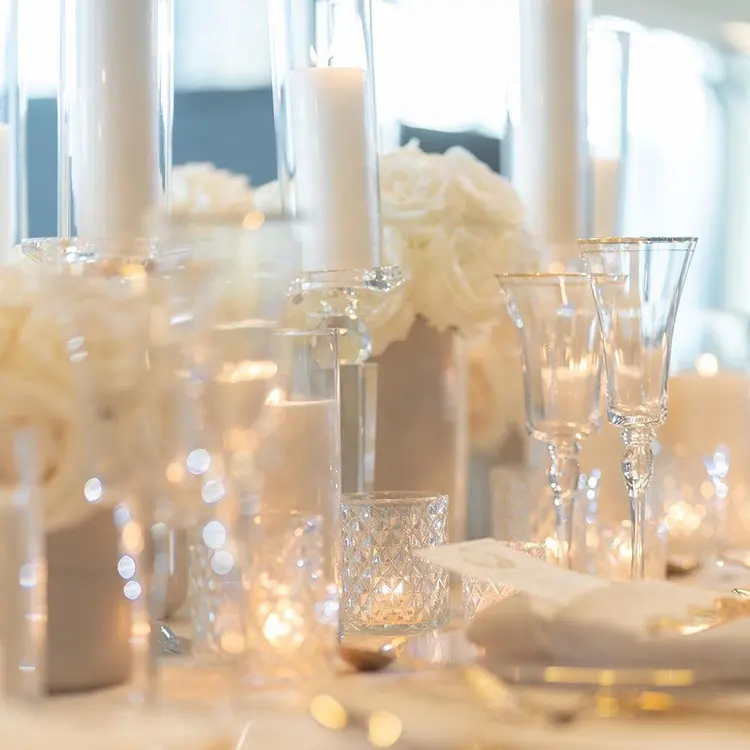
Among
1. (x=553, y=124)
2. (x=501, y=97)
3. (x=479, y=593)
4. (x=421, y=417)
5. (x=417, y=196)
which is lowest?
(x=479, y=593)

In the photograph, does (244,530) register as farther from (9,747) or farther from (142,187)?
(142,187)

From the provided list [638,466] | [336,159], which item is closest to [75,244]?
[336,159]

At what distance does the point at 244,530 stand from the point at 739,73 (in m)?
4.00

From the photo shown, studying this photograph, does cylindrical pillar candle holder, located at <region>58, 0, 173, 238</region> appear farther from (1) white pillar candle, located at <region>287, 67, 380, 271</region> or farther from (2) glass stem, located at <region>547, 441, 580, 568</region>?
(2) glass stem, located at <region>547, 441, 580, 568</region>

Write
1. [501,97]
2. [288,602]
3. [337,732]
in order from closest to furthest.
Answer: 1. [337,732]
2. [288,602]
3. [501,97]

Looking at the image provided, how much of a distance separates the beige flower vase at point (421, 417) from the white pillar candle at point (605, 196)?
1.61ft

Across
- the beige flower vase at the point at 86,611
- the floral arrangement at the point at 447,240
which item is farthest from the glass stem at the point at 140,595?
the floral arrangement at the point at 447,240

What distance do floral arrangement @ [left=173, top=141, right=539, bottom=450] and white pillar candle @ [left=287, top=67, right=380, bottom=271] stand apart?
0.11 meters

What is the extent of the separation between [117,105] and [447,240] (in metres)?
0.34

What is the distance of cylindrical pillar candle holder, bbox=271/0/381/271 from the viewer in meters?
1.07

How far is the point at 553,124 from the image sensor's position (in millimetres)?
1491

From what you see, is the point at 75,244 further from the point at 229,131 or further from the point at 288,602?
the point at 288,602

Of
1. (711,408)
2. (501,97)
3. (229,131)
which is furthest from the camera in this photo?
(501,97)

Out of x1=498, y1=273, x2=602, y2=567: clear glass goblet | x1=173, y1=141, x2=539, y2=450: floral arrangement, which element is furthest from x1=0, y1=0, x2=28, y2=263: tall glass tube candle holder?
x1=498, y1=273, x2=602, y2=567: clear glass goblet
